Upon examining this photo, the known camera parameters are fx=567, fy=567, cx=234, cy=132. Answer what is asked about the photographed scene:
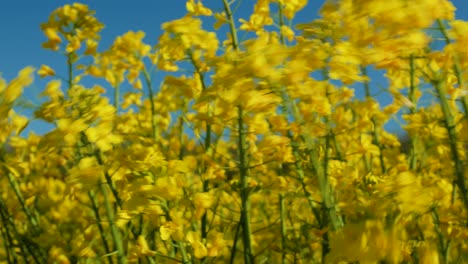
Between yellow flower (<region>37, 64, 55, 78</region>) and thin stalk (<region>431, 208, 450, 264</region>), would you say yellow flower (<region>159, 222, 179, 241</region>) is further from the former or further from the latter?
yellow flower (<region>37, 64, 55, 78</region>)

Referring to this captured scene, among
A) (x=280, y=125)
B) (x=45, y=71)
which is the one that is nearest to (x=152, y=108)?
(x=45, y=71)

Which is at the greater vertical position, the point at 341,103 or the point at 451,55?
the point at 451,55

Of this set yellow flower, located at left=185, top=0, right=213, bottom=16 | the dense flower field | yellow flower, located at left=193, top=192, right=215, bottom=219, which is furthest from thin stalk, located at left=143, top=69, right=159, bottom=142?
yellow flower, located at left=193, top=192, right=215, bottom=219

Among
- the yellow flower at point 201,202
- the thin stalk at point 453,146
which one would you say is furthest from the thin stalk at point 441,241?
the yellow flower at point 201,202

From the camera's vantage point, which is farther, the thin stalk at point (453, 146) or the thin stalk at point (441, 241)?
the thin stalk at point (441, 241)

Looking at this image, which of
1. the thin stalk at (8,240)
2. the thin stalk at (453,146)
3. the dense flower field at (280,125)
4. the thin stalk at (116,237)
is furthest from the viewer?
the thin stalk at (8,240)

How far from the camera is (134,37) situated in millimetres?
3695

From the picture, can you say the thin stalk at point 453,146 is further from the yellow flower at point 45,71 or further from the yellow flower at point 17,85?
the yellow flower at point 45,71

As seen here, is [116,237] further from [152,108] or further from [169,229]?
[152,108]

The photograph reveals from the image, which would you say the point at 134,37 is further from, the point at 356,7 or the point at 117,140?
the point at 356,7

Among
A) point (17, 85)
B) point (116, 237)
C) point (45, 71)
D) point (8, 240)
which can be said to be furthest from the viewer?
point (45, 71)

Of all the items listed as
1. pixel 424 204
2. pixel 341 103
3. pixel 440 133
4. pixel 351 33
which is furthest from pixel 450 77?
pixel 424 204

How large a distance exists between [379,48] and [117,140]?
830 millimetres

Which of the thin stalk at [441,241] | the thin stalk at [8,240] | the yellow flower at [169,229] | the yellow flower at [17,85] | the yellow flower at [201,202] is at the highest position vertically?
the yellow flower at [17,85]
